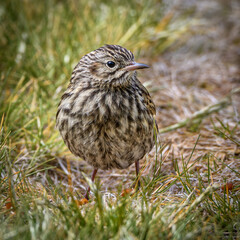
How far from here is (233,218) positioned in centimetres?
303

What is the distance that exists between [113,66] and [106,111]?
421mm

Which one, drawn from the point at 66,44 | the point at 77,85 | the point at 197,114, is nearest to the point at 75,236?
the point at 77,85

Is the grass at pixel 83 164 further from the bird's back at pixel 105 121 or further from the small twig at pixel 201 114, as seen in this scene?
the bird's back at pixel 105 121

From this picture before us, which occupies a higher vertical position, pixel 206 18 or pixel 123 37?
pixel 123 37

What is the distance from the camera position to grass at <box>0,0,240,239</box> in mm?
2836

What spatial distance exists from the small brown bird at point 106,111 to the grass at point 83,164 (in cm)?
31

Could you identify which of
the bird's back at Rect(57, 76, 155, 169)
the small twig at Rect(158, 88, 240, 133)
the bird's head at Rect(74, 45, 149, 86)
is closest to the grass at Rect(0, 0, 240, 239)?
the small twig at Rect(158, 88, 240, 133)

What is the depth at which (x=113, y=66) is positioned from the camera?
11.9ft

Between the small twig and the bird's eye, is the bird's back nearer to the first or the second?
the bird's eye

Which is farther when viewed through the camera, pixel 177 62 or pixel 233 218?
pixel 177 62

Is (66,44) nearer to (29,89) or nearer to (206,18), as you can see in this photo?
(29,89)

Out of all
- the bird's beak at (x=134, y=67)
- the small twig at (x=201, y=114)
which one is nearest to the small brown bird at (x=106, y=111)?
the bird's beak at (x=134, y=67)

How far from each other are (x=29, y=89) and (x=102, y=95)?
230cm

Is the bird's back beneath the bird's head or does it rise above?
beneath
